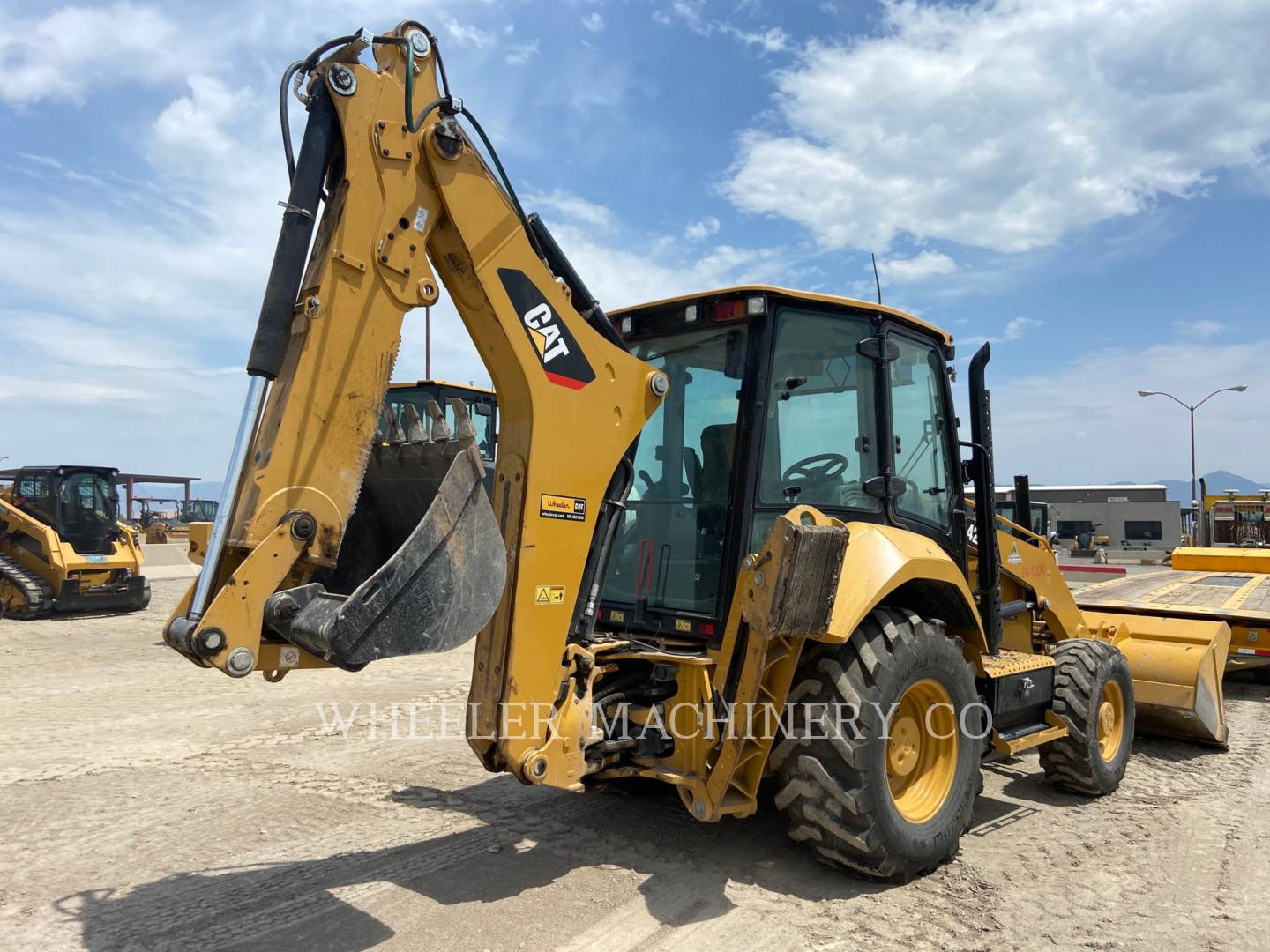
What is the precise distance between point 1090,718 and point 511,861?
11.6ft

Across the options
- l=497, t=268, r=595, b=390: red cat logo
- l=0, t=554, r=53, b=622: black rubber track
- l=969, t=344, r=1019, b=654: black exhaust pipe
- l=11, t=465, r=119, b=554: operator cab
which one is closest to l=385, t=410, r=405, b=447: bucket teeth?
l=497, t=268, r=595, b=390: red cat logo

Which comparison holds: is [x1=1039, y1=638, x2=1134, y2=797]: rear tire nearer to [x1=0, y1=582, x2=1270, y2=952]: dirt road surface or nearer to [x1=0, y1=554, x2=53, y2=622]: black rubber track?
[x1=0, y1=582, x2=1270, y2=952]: dirt road surface

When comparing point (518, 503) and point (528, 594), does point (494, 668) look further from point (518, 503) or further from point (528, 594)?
point (518, 503)

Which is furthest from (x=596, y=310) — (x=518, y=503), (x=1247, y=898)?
(x=1247, y=898)

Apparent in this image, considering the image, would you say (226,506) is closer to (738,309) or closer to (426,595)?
(426,595)

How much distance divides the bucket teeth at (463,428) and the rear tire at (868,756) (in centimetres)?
179

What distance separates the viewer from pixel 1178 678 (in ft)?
20.9

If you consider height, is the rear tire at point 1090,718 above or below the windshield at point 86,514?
below

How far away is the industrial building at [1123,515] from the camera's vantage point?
43094mm

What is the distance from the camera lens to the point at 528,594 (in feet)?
11.7

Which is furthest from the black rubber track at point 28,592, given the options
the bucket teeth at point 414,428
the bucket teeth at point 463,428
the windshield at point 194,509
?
the windshield at point 194,509

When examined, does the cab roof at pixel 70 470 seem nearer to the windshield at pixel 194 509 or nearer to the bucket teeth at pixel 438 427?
the bucket teeth at pixel 438 427

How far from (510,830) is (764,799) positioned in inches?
57.5

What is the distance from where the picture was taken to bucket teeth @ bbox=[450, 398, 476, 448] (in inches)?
133
